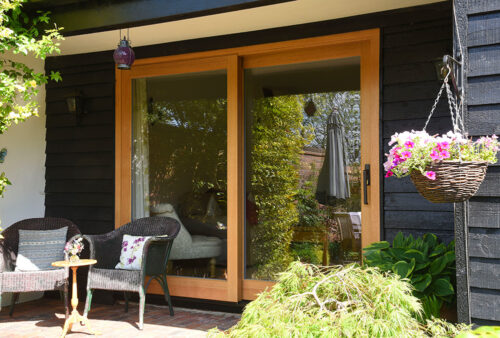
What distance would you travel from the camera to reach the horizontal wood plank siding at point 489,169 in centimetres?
215

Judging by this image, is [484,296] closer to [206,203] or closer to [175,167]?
[206,203]

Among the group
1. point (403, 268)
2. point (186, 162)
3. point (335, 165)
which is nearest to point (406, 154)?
point (403, 268)

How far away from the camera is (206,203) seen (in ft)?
14.5

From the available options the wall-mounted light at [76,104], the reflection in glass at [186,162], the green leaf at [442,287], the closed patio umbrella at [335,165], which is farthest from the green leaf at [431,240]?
the wall-mounted light at [76,104]

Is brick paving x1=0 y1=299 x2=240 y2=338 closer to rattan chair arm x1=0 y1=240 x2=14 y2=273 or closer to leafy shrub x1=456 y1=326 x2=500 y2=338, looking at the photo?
rattan chair arm x1=0 y1=240 x2=14 y2=273

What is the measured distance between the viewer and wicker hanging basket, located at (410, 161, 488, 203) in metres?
1.85

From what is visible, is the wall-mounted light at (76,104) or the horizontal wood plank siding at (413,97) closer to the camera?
the horizontal wood plank siding at (413,97)

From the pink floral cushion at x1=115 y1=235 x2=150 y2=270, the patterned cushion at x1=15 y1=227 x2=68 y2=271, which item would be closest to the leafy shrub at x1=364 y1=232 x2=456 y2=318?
the pink floral cushion at x1=115 y1=235 x2=150 y2=270

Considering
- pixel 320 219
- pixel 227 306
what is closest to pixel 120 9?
pixel 320 219

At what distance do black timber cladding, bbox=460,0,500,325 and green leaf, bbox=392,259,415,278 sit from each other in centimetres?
57

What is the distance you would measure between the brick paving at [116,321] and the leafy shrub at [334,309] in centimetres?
223

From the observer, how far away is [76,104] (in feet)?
16.0

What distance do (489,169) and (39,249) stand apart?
362 centimetres

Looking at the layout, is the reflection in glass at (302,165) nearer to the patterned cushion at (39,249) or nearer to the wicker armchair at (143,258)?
the wicker armchair at (143,258)
